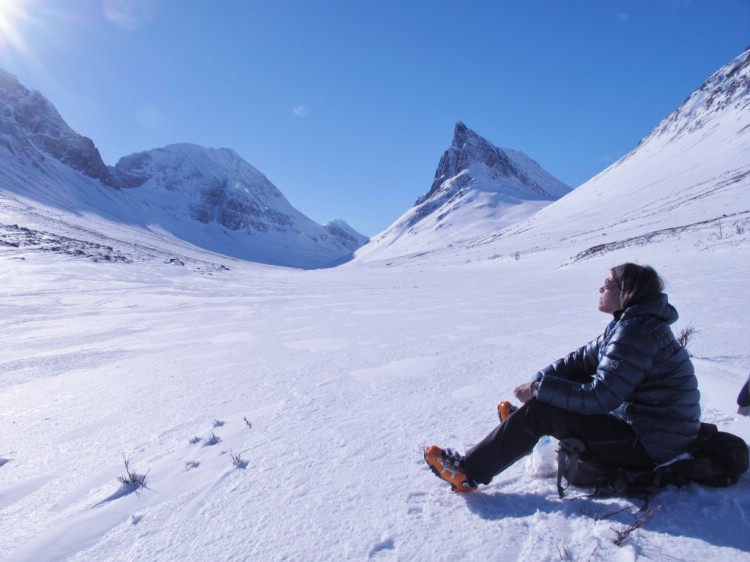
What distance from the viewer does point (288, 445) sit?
11.3 ft

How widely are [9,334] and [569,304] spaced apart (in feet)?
44.4

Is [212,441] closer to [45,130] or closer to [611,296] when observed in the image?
[611,296]

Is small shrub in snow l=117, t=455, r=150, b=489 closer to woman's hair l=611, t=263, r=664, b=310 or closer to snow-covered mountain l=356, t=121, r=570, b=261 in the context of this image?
woman's hair l=611, t=263, r=664, b=310

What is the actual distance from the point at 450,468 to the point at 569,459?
0.78 metres

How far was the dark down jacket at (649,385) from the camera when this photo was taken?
8.01 feet

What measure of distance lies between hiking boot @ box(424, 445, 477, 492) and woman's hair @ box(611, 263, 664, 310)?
5.17 feet

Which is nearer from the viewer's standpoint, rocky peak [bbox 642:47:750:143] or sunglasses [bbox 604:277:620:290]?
sunglasses [bbox 604:277:620:290]

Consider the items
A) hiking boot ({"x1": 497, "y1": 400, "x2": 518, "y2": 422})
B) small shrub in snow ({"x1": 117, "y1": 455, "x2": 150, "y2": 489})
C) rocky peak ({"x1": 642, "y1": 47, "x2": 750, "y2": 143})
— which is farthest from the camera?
rocky peak ({"x1": 642, "y1": 47, "x2": 750, "y2": 143})

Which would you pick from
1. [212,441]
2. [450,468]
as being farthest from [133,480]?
[450,468]

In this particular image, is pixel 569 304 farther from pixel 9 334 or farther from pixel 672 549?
pixel 9 334

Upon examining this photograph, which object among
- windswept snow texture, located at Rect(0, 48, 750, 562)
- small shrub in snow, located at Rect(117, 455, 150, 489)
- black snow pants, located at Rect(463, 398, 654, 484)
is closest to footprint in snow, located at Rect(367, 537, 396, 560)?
windswept snow texture, located at Rect(0, 48, 750, 562)

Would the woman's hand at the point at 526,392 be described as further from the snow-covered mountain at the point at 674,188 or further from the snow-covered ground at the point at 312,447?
the snow-covered mountain at the point at 674,188

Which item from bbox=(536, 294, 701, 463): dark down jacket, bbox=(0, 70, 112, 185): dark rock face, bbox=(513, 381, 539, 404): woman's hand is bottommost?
bbox=(513, 381, 539, 404): woman's hand

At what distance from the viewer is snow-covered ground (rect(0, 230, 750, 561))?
2252mm
